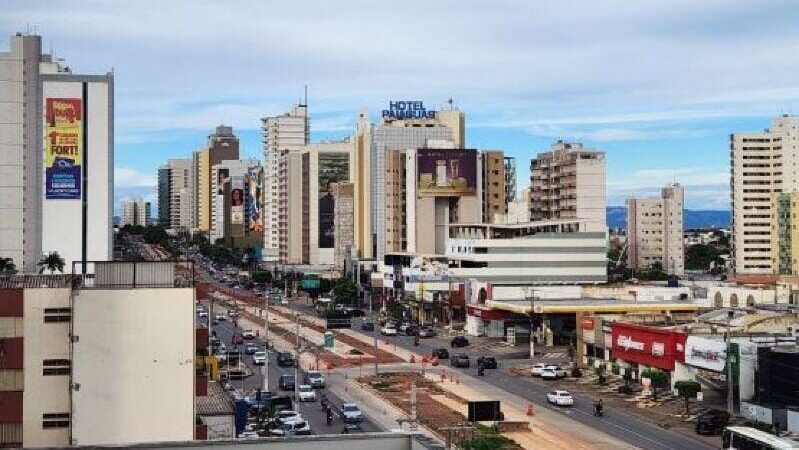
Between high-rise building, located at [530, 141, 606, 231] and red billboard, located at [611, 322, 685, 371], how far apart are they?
2589 inches

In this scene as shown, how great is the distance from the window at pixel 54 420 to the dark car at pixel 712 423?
1032 inches

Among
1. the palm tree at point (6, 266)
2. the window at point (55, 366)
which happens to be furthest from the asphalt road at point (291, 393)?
the window at point (55, 366)

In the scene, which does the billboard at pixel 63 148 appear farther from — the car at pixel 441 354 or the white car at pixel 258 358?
the car at pixel 441 354

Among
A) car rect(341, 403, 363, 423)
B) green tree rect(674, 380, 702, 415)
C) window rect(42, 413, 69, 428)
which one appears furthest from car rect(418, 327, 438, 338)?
window rect(42, 413, 69, 428)

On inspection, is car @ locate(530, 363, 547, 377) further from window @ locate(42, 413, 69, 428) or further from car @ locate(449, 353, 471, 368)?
window @ locate(42, 413, 69, 428)

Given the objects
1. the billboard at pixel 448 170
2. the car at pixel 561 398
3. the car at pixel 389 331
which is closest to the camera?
the car at pixel 561 398

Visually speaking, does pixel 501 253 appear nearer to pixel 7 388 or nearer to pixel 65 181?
pixel 65 181

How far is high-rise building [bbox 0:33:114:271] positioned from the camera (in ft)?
242

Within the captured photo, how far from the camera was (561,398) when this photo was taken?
5144 cm

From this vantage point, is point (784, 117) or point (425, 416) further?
point (784, 117)

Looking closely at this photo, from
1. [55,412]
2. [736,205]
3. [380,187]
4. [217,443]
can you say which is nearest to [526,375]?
[55,412]

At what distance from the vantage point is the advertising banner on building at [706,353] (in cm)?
4797

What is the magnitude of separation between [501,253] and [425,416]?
50.5m

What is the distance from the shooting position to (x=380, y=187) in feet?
447
